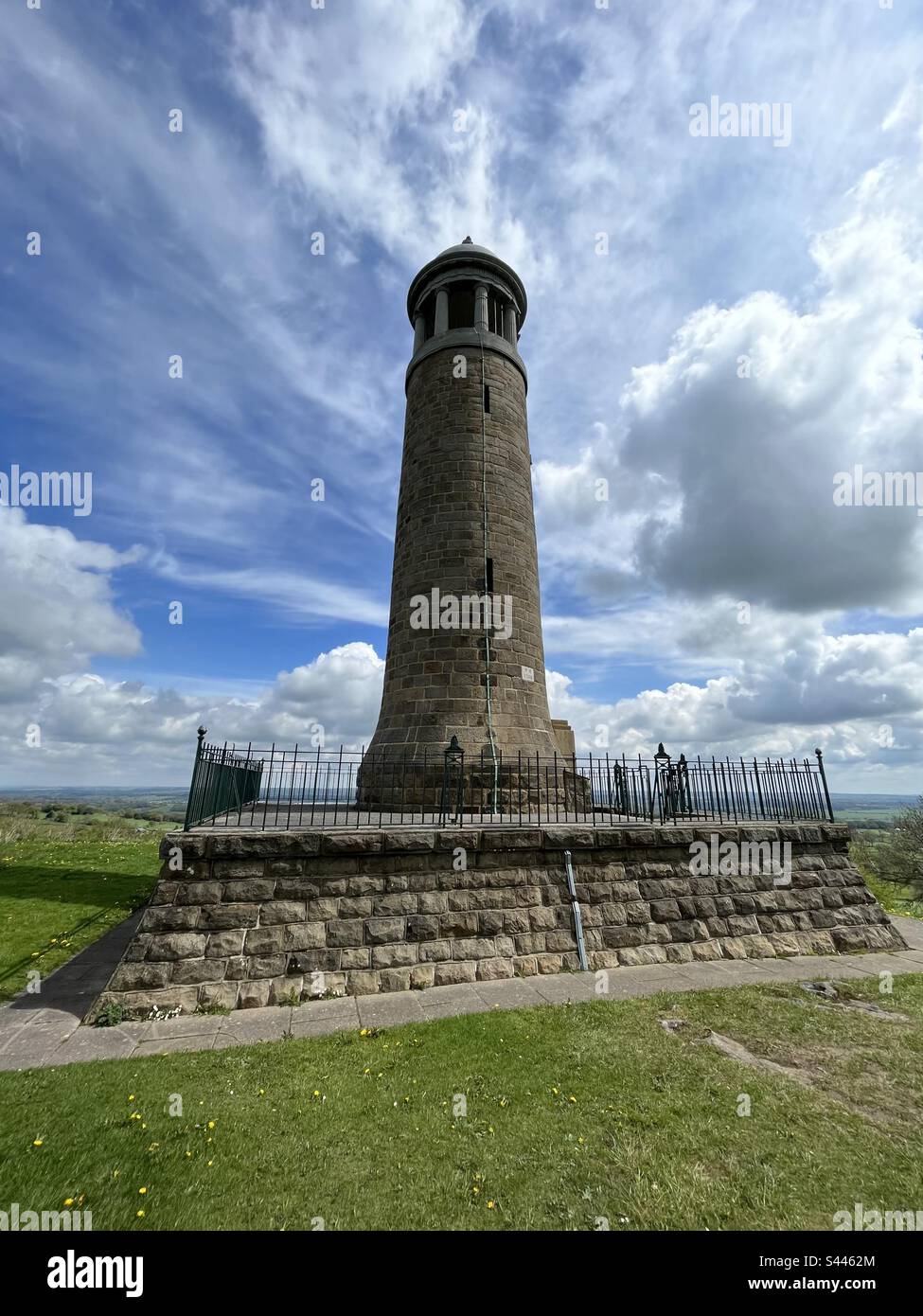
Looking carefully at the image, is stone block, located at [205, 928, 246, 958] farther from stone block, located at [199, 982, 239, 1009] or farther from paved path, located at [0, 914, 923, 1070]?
paved path, located at [0, 914, 923, 1070]

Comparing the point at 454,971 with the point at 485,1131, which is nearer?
the point at 485,1131

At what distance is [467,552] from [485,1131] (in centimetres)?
1176

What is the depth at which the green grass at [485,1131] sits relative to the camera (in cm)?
365

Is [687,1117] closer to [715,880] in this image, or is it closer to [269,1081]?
[269,1081]

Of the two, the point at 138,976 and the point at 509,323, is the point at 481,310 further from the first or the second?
the point at 138,976

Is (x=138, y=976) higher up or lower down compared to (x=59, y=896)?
higher up

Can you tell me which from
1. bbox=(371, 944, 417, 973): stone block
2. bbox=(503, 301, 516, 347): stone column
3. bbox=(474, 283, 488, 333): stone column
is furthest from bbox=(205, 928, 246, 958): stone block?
bbox=(503, 301, 516, 347): stone column

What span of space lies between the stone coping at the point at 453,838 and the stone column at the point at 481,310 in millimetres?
13927

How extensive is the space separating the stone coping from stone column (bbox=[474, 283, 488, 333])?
45.7ft

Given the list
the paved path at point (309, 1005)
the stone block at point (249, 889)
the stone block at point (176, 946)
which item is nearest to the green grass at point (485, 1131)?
the paved path at point (309, 1005)

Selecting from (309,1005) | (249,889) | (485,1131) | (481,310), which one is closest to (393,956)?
(309,1005)

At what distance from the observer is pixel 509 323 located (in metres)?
17.4

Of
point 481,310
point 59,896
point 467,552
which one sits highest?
point 481,310

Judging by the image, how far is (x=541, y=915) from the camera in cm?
874
